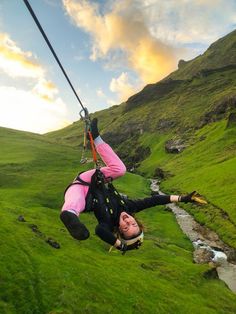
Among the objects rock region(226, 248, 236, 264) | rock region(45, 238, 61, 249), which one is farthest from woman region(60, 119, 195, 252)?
rock region(226, 248, 236, 264)

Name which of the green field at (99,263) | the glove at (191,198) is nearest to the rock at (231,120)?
the green field at (99,263)

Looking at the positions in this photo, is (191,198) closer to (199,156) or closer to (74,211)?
(74,211)

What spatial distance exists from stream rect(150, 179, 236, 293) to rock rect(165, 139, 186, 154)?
7335 cm

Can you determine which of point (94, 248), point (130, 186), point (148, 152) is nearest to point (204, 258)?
point (94, 248)

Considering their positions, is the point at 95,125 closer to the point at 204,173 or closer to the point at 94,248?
the point at 94,248

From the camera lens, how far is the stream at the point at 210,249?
4306 centimetres

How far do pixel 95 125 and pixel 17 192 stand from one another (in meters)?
55.1

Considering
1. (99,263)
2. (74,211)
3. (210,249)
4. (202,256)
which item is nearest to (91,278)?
(99,263)

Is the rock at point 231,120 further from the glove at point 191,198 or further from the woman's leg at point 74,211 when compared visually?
the woman's leg at point 74,211

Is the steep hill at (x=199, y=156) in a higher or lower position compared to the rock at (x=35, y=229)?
lower

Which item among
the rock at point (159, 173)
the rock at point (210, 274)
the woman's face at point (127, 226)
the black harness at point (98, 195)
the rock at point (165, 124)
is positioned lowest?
the rock at point (159, 173)

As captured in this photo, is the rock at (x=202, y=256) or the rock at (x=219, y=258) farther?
the rock at (x=219, y=258)

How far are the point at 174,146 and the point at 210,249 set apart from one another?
9949 centimetres

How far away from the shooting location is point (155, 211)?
71.2 meters
